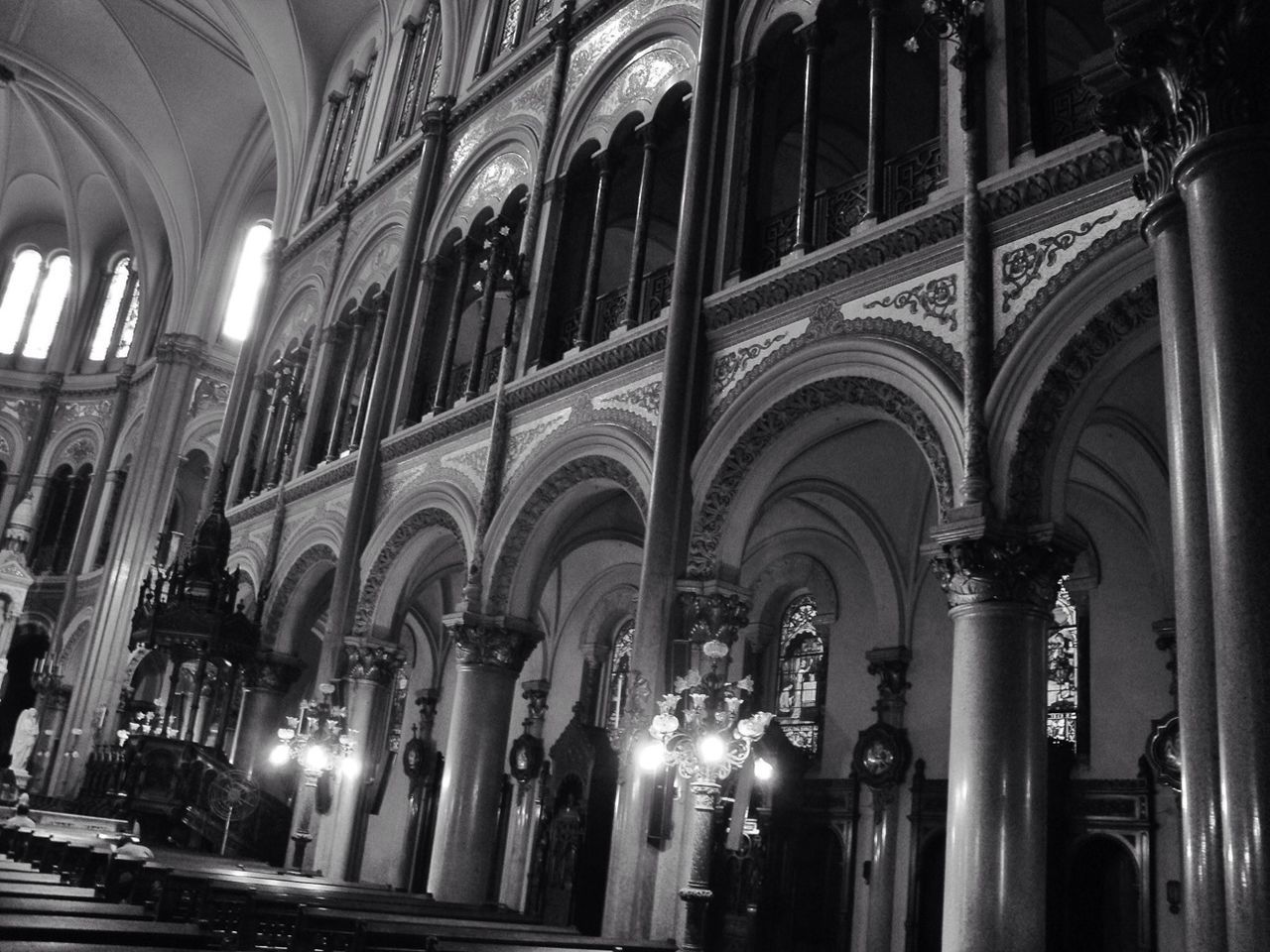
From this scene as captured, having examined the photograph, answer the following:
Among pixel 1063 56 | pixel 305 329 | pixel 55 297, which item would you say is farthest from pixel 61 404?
pixel 1063 56

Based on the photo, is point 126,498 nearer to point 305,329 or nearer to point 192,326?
point 192,326

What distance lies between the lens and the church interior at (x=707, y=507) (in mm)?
6699

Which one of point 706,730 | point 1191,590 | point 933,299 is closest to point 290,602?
point 706,730

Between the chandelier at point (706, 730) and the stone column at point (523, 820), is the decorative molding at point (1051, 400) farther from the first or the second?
the stone column at point (523, 820)

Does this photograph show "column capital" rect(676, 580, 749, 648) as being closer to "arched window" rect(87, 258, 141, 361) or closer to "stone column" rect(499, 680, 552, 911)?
"stone column" rect(499, 680, 552, 911)

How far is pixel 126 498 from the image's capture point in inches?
1126

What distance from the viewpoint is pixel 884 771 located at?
14.5 metres

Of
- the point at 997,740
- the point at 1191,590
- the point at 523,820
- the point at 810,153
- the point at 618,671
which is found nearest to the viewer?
the point at 1191,590

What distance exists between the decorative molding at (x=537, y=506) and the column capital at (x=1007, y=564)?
528cm

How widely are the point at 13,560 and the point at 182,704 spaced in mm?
6518

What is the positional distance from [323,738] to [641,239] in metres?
8.08

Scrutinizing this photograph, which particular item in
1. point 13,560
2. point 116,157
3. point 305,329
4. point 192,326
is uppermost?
point 116,157

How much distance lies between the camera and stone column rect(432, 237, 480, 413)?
1730 centimetres

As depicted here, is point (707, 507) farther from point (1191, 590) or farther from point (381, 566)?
point (381, 566)
